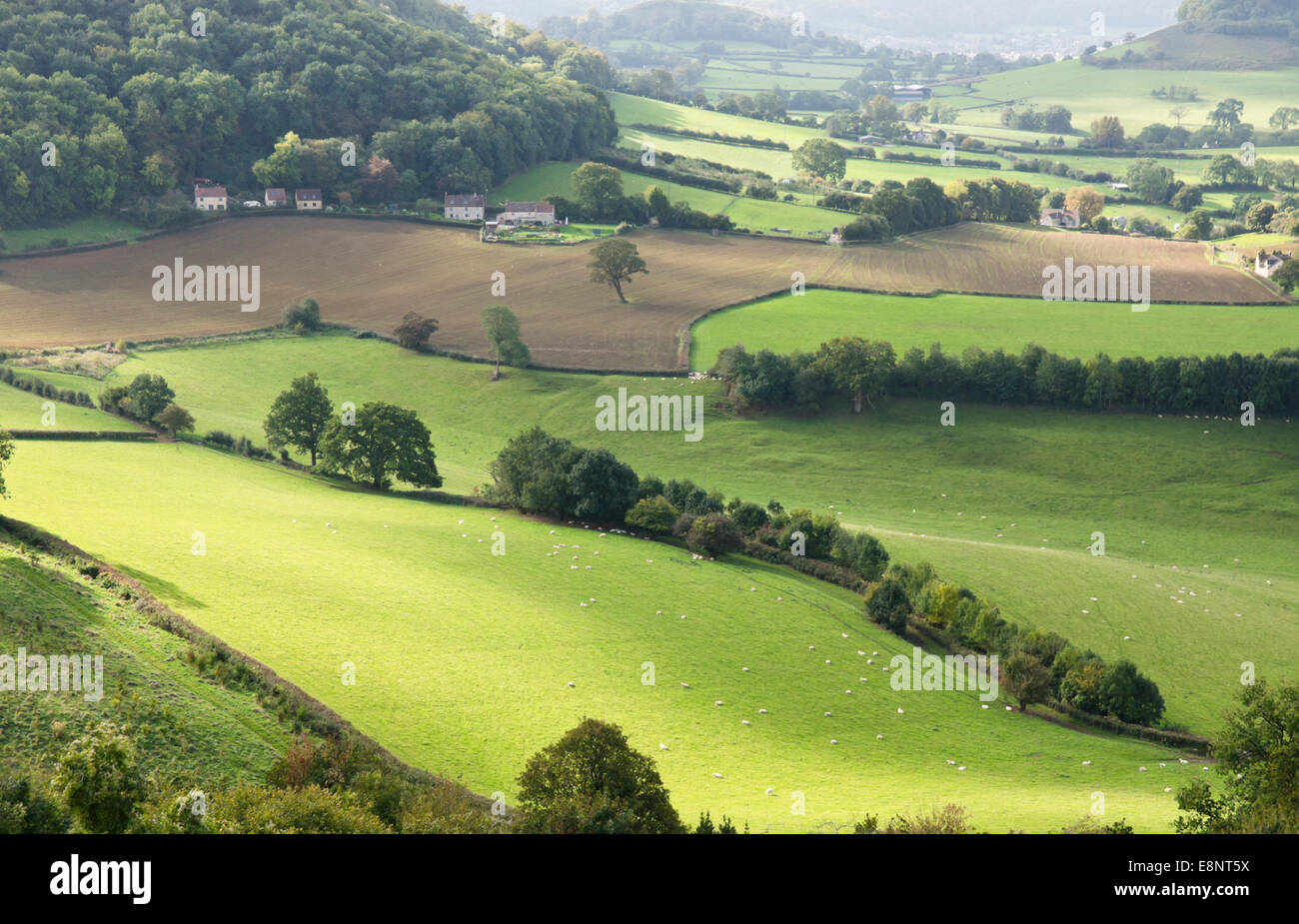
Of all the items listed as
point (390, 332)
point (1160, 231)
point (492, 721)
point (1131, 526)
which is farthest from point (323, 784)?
point (1160, 231)

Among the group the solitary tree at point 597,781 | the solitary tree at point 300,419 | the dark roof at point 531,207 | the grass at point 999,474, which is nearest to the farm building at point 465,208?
the dark roof at point 531,207

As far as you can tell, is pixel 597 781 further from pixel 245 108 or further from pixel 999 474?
pixel 245 108

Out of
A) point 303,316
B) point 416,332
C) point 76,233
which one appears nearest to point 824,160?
point 416,332

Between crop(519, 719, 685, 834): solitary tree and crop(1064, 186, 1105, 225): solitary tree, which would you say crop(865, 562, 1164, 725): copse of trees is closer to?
crop(519, 719, 685, 834): solitary tree
